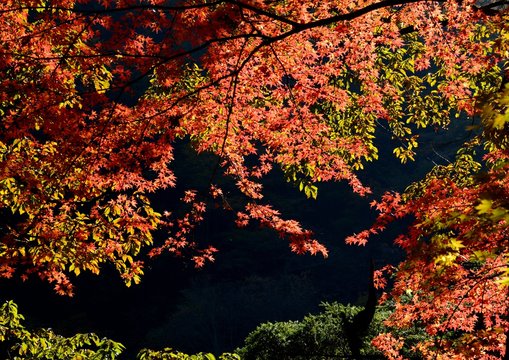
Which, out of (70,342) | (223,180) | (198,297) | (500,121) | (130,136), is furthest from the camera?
(223,180)

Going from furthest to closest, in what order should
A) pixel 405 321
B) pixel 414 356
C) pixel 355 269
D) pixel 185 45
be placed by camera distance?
pixel 185 45, pixel 355 269, pixel 414 356, pixel 405 321

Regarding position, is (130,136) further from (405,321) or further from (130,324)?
(130,324)

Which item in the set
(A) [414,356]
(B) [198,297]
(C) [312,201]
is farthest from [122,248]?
(C) [312,201]

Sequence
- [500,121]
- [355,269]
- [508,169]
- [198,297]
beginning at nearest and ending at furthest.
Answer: [500,121]
[508,169]
[198,297]
[355,269]

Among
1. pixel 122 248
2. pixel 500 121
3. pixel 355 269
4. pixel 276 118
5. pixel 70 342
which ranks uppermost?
pixel 355 269

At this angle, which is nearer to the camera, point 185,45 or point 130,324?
point 130,324

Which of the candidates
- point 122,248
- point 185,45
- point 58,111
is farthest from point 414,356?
point 185,45

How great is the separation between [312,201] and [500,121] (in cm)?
2073

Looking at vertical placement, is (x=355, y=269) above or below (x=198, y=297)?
above

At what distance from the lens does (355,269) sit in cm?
1980

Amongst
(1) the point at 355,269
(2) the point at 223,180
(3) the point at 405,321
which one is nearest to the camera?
(3) the point at 405,321

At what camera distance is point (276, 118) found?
18.2 ft

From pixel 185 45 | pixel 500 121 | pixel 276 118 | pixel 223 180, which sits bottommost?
pixel 500 121

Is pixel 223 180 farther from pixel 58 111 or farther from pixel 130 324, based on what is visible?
pixel 58 111
